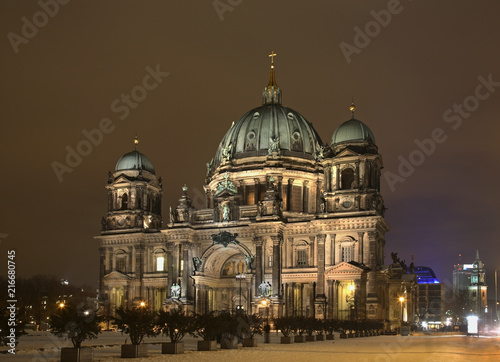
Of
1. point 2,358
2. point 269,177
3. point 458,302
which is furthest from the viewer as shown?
point 458,302

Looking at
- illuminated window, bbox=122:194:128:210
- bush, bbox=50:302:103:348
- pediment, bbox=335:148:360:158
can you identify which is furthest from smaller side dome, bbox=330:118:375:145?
bush, bbox=50:302:103:348

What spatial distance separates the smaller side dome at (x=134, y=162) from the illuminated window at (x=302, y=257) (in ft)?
98.9

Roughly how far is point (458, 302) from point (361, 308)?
12216 cm

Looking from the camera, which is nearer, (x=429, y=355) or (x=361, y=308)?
(x=429, y=355)

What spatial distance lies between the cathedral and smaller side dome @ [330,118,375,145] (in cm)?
19

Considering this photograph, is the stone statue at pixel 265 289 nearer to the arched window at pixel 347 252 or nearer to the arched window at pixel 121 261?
the arched window at pixel 347 252

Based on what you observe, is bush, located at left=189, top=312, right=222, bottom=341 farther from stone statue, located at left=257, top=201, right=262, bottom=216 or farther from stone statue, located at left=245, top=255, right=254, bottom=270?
stone statue, located at left=257, top=201, right=262, bottom=216

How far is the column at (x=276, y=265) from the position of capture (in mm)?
90875

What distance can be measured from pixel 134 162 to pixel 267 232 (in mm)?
27415

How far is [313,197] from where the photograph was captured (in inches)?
4198

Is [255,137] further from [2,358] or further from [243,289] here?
[2,358]

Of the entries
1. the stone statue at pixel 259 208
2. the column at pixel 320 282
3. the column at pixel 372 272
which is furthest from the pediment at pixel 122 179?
the column at pixel 372 272

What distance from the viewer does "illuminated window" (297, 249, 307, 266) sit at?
306ft

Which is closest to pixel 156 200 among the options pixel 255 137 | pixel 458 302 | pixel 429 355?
pixel 255 137
